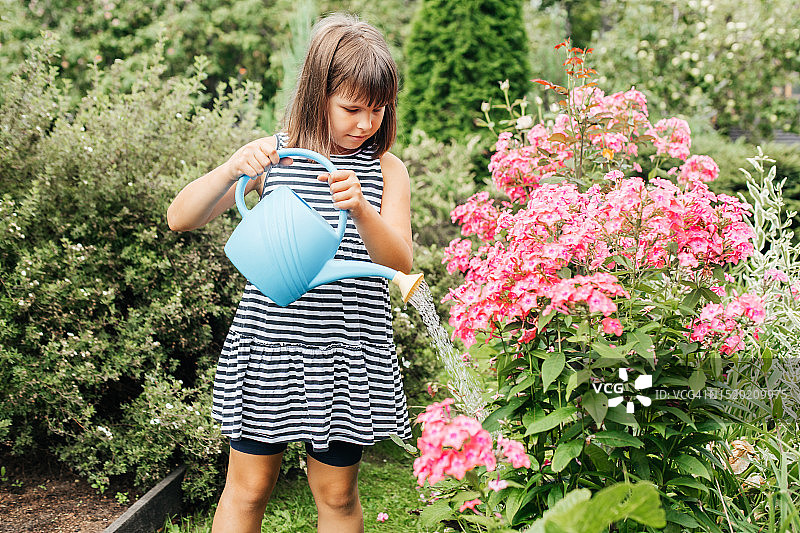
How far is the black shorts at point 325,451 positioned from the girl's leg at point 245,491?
1cm

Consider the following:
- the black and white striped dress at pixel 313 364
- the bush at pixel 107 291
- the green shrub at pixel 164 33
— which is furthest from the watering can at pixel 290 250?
the green shrub at pixel 164 33

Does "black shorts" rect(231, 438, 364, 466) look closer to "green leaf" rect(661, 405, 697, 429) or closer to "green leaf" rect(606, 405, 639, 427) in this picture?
"green leaf" rect(606, 405, 639, 427)

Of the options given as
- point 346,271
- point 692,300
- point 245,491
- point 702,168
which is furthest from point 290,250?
point 702,168

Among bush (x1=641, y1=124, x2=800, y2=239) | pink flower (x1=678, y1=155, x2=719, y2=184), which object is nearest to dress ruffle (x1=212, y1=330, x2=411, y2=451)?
pink flower (x1=678, y1=155, x2=719, y2=184)

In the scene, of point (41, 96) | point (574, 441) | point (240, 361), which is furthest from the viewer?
point (41, 96)

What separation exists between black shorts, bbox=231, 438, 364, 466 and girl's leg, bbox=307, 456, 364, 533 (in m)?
0.01

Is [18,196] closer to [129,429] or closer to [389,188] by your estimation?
[129,429]

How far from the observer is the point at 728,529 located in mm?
1660

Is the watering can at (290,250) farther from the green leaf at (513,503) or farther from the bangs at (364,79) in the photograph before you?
the green leaf at (513,503)

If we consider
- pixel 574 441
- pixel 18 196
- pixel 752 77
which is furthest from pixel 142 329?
pixel 752 77

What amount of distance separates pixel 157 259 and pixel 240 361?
961 mm

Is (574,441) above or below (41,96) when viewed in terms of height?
below

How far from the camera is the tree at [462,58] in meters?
6.05

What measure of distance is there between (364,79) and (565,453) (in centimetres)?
90
